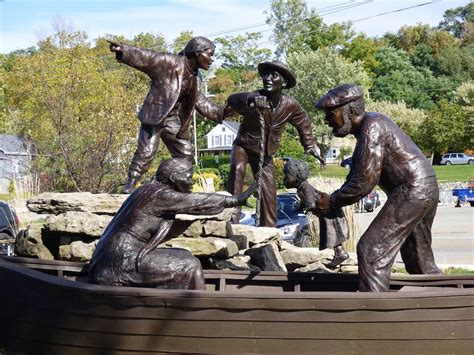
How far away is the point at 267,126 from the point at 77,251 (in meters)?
2.65

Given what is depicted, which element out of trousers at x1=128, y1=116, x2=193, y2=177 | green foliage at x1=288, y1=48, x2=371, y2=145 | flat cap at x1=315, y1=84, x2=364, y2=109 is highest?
green foliage at x1=288, y1=48, x2=371, y2=145

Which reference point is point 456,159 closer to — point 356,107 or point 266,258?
point 266,258

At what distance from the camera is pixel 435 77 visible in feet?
215

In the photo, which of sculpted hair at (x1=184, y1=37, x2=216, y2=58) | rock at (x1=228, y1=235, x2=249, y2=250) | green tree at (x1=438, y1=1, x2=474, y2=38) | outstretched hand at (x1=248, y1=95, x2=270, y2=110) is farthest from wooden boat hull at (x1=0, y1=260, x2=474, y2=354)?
green tree at (x1=438, y1=1, x2=474, y2=38)

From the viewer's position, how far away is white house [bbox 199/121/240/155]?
6328cm

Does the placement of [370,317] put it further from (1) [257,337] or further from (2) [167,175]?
(2) [167,175]

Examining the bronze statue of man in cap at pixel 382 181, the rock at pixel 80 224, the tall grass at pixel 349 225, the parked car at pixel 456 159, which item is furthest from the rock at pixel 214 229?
the parked car at pixel 456 159

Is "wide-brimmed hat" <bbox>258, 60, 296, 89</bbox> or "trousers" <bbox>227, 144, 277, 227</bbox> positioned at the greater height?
"wide-brimmed hat" <bbox>258, 60, 296, 89</bbox>

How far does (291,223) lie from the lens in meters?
13.4

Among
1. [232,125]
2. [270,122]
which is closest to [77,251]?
[270,122]

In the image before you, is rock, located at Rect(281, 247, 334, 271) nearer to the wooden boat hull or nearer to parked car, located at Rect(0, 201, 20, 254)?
the wooden boat hull

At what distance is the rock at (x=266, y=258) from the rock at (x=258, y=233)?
18.0 inches

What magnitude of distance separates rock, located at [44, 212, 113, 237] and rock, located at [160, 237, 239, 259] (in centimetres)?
76

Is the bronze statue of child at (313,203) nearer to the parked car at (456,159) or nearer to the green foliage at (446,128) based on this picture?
the green foliage at (446,128)
